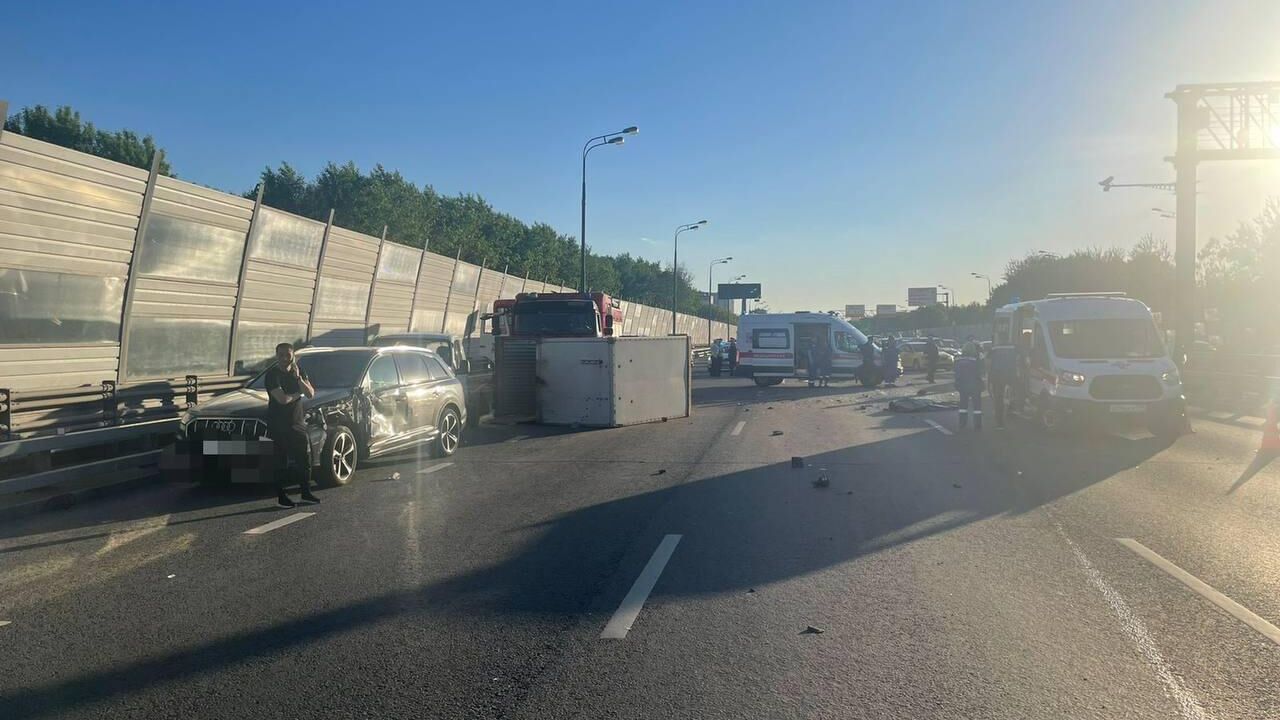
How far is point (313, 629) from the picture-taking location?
5.28 m

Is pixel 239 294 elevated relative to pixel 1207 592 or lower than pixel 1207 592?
elevated

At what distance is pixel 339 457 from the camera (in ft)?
34.2

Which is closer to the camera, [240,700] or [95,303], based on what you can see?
[240,700]

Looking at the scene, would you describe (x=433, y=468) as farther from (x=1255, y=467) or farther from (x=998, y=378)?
(x=998, y=378)

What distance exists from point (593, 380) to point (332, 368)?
6.69 metres

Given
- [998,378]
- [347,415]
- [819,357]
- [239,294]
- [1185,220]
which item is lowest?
[347,415]

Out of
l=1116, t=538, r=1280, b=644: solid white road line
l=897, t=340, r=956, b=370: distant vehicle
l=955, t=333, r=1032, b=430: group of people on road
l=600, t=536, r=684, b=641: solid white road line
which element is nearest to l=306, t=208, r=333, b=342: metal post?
l=955, t=333, r=1032, b=430: group of people on road

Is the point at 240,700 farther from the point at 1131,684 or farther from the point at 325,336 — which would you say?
the point at 325,336

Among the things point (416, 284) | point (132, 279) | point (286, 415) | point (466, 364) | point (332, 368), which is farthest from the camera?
point (416, 284)

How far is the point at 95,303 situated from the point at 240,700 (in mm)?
11196

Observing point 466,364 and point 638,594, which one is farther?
point 466,364

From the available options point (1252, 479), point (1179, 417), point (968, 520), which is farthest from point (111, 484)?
point (1179, 417)

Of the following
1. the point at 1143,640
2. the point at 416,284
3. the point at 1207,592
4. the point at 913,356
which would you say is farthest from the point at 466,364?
the point at 913,356

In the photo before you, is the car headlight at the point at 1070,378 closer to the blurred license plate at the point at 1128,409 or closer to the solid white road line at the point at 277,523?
the blurred license plate at the point at 1128,409
